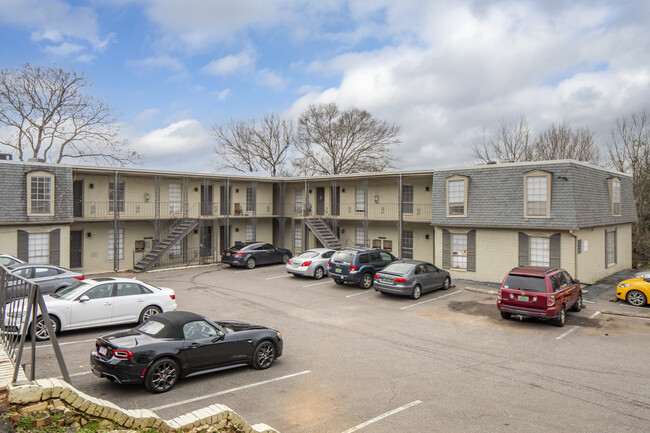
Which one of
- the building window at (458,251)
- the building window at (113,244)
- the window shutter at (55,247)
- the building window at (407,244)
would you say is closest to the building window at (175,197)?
the building window at (113,244)

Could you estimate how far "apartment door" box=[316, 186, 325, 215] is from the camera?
30984 millimetres

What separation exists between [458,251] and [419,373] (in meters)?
13.2

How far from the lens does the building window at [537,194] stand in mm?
18594

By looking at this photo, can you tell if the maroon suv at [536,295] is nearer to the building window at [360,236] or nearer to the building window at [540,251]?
the building window at [540,251]

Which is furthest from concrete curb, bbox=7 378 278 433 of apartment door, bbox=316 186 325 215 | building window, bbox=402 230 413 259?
apartment door, bbox=316 186 325 215

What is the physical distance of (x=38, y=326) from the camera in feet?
34.0

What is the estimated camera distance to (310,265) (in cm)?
2080

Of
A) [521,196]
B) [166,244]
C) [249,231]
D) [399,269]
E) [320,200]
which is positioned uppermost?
[320,200]

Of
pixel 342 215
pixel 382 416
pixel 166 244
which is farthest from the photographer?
pixel 342 215

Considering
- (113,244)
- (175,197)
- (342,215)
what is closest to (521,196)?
(342,215)

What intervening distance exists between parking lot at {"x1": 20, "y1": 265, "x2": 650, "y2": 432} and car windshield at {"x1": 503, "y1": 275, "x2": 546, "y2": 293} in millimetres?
1221

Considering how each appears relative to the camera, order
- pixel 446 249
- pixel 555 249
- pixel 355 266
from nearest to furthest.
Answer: pixel 555 249 → pixel 355 266 → pixel 446 249

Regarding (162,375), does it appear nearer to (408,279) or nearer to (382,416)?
(382,416)

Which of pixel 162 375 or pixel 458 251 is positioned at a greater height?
pixel 458 251
